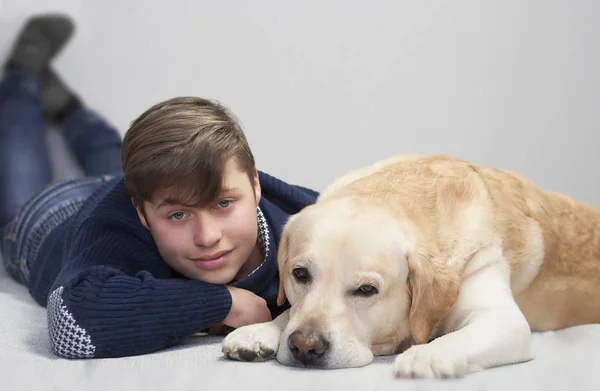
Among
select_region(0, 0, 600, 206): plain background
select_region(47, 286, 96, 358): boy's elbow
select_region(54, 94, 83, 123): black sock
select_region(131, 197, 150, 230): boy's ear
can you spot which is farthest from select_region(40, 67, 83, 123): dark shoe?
select_region(47, 286, 96, 358): boy's elbow

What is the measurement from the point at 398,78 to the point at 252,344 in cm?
270

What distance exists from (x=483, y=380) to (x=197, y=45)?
3081 mm

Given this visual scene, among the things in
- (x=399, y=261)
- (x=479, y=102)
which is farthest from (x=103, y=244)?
(x=479, y=102)

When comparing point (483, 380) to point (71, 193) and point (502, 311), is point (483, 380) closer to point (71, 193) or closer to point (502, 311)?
point (502, 311)

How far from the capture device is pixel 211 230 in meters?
2.17

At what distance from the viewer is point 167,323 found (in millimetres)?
2059

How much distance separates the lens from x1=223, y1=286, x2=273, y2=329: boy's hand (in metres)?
2.20

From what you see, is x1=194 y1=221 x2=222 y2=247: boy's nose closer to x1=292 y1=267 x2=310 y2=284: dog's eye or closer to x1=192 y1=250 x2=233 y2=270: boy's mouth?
x1=192 y1=250 x2=233 y2=270: boy's mouth

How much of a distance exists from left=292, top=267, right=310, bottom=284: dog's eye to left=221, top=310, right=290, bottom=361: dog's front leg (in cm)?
15

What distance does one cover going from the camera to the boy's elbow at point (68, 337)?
6.55 ft

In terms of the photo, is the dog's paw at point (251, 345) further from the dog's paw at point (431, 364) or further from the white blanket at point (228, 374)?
the dog's paw at point (431, 364)

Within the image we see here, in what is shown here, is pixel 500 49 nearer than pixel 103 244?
No

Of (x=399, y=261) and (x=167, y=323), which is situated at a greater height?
(x=399, y=261)

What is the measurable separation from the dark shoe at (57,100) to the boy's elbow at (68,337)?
252 cm
